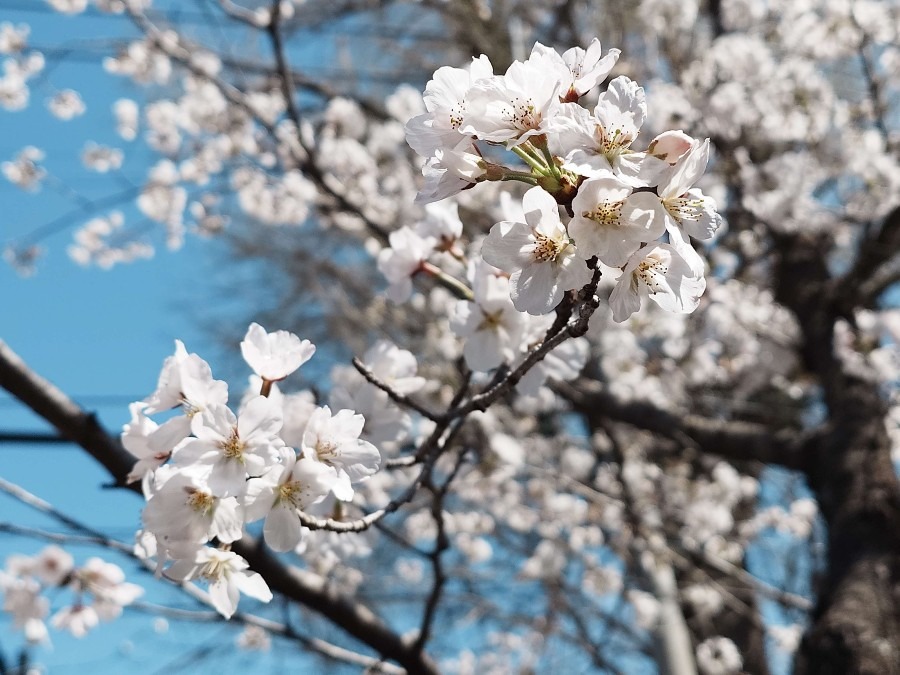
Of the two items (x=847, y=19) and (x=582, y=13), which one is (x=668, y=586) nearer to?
(x=847, y=19)

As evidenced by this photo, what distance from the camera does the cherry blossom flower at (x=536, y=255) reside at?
92 cm

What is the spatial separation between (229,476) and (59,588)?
4.59 feet

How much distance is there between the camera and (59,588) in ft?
6.44

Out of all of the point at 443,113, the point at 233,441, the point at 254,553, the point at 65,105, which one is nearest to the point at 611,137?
the point at 443,113

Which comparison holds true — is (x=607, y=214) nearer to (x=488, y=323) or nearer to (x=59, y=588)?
(x=488, y=323)

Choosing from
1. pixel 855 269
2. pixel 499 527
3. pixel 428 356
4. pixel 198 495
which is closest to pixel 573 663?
pixel 499 527

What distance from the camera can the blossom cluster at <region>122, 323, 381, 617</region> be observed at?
0.93 m

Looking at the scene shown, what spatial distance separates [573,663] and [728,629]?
144 cm

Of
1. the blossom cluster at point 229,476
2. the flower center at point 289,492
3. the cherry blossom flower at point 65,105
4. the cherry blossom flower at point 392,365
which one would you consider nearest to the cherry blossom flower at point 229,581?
the blossom cluster at point 229,476

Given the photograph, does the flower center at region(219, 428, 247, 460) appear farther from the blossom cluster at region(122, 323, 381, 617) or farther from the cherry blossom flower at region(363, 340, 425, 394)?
the cherry blossom flower at region(363, 340, 425, 394)

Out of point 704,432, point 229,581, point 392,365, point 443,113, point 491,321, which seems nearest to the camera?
point 443,113

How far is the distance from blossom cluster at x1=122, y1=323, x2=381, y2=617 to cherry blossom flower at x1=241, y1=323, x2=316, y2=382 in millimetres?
80

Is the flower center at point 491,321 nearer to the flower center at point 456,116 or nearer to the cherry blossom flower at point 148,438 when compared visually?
the flower center at point 456,116

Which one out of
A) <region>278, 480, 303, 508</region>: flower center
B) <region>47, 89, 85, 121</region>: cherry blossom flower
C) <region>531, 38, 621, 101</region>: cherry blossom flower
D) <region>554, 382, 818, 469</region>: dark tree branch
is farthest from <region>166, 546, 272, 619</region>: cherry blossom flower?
<region>47, 89, 85, 121</region>: cherry blossom flower
